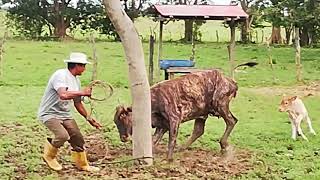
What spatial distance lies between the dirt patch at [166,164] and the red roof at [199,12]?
1108cm

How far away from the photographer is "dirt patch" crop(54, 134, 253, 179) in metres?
9.34

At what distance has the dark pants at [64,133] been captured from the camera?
29.9 feet

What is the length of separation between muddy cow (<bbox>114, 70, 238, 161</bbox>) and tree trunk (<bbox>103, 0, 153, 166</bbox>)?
640 mm

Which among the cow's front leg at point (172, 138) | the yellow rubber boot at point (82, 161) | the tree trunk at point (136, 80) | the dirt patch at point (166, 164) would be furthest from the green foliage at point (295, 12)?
the yellow rubber boot at point (82, 161)

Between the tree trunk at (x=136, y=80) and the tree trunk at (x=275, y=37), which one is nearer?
the tree trunk at (x=136, y=80)

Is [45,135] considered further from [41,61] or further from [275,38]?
[275,38]

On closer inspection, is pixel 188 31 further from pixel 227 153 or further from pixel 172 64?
pixel 227 153

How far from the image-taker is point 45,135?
12586 mm

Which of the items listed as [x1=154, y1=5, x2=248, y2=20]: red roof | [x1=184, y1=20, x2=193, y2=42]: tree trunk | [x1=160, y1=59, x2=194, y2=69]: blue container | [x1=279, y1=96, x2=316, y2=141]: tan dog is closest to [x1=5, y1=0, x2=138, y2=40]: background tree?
[x1=184, y1=20, x2=193, y2=42]: tree trunk

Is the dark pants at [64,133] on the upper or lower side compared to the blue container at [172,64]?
upper

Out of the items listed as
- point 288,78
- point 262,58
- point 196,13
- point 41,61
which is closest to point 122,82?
point 196,13

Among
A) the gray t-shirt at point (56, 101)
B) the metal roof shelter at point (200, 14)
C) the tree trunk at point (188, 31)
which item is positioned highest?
the metal roof shelter at point (200, 14)

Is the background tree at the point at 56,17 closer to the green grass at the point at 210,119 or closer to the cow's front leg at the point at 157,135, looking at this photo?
the green grass at the point at 210,119

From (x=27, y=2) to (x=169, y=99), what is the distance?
38.5 metres
